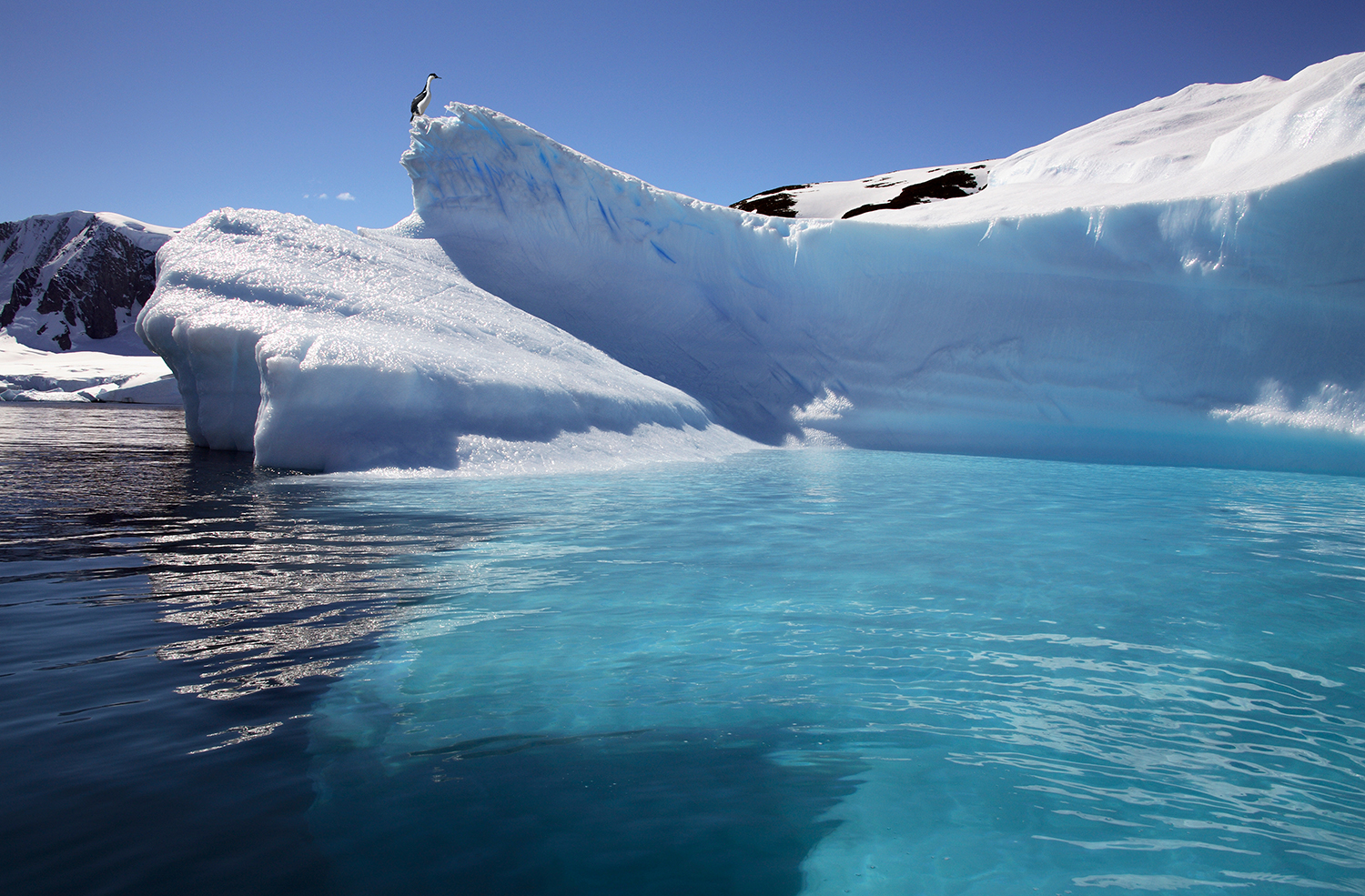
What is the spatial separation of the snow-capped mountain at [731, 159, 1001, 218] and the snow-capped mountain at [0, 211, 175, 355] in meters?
34.5

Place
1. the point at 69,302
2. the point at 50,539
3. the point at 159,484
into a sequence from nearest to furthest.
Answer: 1. the point at 50,539
2. the point at 159,484
3. the point at 69,302

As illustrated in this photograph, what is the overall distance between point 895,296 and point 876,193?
2708 cm

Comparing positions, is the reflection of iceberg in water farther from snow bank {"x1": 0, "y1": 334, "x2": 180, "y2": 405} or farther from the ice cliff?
snow bank {"x1": 0, "y1": 334, "x2": 180, "y2": 405}

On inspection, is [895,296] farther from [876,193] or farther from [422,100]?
[876,193]

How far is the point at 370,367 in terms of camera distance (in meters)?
5.95

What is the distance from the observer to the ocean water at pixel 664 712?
4.51ft

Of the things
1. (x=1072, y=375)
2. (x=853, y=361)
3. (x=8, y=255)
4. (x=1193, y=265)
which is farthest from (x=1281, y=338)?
(x=8, y=255)

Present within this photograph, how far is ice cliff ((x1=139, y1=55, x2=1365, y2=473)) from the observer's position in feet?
24.7

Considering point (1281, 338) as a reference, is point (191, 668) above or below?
below

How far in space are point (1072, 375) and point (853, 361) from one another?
9.63 feet

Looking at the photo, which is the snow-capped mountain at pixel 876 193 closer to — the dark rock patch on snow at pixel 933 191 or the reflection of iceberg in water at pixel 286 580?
the dark rock patch on snow at pixel 933 191

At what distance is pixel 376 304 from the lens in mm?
7199

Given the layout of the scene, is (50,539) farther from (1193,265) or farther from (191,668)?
(1193,265)

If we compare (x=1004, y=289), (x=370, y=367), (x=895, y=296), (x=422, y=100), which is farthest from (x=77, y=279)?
(x=1004, y=289)
